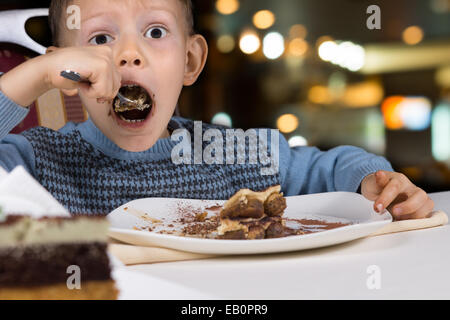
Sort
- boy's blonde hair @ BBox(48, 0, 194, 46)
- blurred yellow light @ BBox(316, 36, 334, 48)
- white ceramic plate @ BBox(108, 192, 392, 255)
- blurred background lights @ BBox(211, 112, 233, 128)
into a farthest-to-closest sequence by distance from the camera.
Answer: blurred yellow light @ BBox(316, 36, 334, 48) < blurred background lights @ BBox(211, 112, 233, 128) < boy's blonde hair @ BBox(48, 0, 194, 46) < white ceramic plate @ BBox(108, 192, 392, 255)

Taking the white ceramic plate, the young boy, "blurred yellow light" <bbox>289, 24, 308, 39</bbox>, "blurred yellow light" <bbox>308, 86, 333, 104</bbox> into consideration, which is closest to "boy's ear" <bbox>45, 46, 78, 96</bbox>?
the young boy

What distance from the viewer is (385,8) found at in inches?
185

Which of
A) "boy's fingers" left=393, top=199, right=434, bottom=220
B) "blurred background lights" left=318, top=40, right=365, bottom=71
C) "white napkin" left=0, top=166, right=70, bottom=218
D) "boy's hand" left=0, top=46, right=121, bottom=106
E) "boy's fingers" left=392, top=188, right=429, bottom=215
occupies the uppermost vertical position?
"blurred background lights" left=318, top=40, right=365, bottom=71

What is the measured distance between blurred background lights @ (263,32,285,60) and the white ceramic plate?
3490 mm

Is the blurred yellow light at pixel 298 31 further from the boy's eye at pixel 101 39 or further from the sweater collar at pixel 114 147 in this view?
the boy's eye at pixel 101 39

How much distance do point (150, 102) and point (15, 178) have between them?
60 centimetres

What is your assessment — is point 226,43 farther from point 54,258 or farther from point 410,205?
point 54,258

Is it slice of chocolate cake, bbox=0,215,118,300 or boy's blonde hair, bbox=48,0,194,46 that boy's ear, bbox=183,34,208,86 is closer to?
boy's blonde hair, bbox=48,0,194,46

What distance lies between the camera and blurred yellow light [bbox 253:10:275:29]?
4.35 meters

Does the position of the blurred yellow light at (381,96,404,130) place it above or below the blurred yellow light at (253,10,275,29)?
below

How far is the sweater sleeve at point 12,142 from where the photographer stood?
808mm

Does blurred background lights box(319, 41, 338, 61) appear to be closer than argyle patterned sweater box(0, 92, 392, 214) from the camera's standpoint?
No

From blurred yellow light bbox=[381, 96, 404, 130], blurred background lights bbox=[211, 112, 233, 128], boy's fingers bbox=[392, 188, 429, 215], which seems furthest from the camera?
blurred yellow light bbox=[381, 96, 404, 130]
